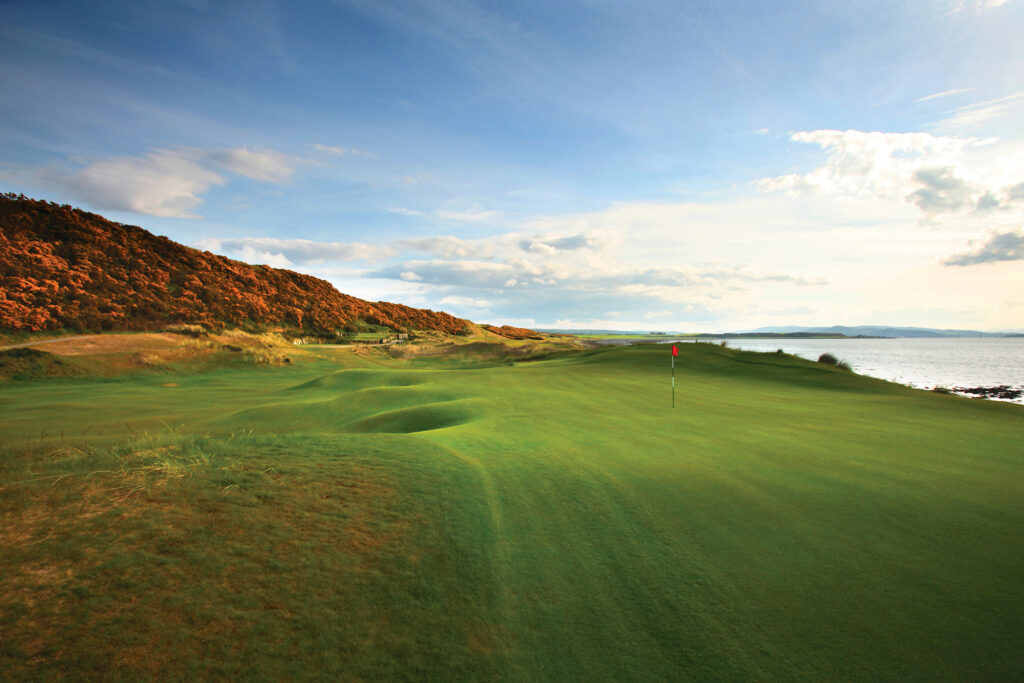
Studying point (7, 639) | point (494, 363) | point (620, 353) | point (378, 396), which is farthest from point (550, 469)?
point (494, 363)

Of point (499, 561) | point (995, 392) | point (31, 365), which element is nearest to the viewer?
point (499, 561)

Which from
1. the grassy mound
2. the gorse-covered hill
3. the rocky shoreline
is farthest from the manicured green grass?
the gorse-covered hill

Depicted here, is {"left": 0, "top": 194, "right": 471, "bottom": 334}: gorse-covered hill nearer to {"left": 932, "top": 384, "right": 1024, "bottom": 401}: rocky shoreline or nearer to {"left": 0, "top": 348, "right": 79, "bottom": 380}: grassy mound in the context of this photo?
{"left": 0, "top": 348, "right": 79, "bottom": 380}: grassy mound

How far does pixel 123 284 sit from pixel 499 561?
4540 cm

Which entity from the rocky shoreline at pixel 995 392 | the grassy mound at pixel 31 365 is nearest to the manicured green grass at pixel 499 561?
the grassy mound at pixel 31 365

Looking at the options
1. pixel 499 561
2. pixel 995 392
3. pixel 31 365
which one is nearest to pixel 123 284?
pixel 31 365

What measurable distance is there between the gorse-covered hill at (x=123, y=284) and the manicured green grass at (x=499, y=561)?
116ft

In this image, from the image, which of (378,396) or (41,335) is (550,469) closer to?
(378,396)

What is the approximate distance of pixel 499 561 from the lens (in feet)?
13.4

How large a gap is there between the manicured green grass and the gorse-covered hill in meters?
35.5

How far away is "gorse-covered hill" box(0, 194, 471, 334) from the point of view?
29.2 metres

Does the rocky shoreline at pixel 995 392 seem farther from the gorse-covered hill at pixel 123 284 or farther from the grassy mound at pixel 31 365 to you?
the gorse-covered hill at pixel 123 284

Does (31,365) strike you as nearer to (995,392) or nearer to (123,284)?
(123,284)

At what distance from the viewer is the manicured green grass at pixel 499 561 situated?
110 inches
